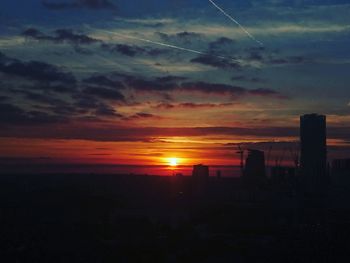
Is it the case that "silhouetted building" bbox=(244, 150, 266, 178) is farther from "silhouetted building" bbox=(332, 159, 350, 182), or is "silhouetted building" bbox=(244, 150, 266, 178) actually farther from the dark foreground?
the dark foreground

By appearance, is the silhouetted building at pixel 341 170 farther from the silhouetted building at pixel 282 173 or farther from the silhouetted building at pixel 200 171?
the silhouetted building at pixel 200 171

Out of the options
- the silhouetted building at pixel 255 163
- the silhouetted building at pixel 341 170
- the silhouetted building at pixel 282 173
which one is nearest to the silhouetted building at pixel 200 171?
the silhouetted building at pixel 255 163

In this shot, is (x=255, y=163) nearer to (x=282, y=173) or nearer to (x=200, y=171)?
(x=282, y=173)

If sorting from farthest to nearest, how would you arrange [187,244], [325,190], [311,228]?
[325,190], [311,228], [187,244]

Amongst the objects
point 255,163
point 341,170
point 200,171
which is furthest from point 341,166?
point 200,171

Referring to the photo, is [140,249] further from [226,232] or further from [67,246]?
[226,232]

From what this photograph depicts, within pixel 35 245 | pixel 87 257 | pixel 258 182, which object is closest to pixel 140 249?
pixel 87 257

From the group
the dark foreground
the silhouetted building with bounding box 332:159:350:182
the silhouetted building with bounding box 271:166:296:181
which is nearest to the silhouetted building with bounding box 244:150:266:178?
the silhouetted building with bounding box 271:166:296:181
